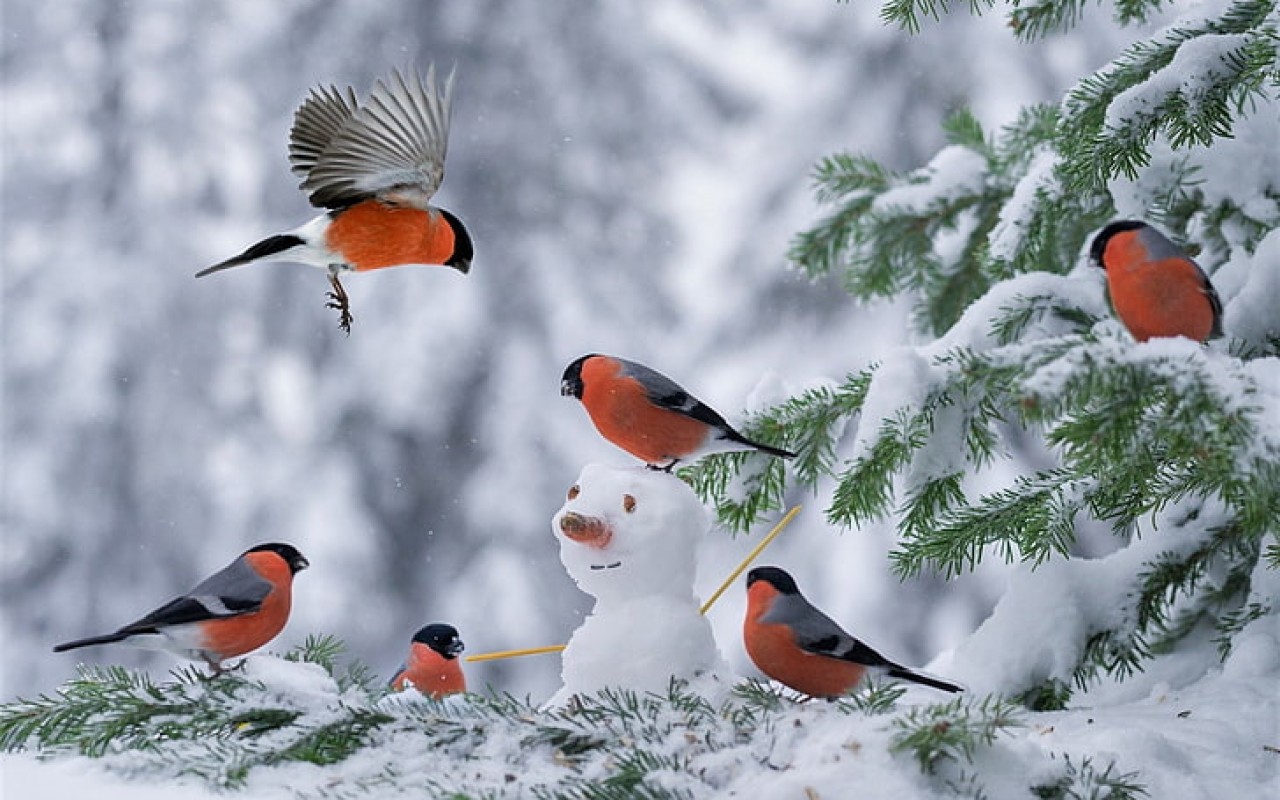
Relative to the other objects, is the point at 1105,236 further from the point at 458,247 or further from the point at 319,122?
the point at 319,122

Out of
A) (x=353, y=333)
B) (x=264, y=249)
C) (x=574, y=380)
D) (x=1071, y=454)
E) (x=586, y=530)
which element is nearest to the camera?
(x=1071, y=454)

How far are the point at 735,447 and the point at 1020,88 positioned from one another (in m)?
3.90

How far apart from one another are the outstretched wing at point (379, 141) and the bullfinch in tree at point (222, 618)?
46 centimetres

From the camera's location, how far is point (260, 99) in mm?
5109

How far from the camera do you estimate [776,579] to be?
164 centimetres

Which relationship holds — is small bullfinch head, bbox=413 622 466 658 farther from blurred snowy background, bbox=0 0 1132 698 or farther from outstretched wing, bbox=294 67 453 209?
blurred snowy background, bbox=0 0 1132 698

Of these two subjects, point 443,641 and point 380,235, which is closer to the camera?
point 380,235

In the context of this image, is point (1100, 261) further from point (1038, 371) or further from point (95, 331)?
point (95, 331)

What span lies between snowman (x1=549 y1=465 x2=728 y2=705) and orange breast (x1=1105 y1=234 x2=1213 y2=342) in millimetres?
559

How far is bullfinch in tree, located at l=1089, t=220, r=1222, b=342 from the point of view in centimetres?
152

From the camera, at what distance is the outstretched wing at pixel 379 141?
1484 mm

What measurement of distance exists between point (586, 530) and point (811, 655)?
0.30m

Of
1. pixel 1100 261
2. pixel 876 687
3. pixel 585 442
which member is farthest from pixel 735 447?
pixel 585 442

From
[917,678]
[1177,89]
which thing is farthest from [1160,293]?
[917,678]
